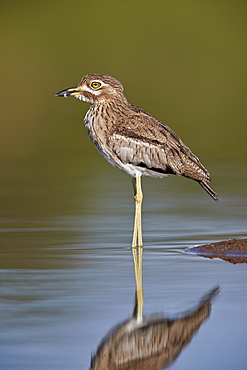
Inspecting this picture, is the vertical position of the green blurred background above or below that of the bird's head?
above

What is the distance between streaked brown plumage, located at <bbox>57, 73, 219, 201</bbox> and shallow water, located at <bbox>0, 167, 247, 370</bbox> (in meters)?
0.60

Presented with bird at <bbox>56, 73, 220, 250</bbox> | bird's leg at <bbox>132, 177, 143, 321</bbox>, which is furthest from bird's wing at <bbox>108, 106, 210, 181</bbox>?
bird's leg at <bbox>132, 177, 143, 321</bbox>

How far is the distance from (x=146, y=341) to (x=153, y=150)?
367 cm

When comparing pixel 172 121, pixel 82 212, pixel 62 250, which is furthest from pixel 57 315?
pixel 172 121

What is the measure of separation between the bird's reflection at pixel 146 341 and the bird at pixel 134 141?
9.18ft

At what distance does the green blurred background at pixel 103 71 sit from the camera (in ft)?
48.6

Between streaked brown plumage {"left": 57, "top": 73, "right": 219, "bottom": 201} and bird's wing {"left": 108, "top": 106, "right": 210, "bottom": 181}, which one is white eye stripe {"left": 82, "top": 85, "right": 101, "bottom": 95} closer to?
streaked brown plumage {"left": 57, "top": 73, "right": 219, "bottom": 201}

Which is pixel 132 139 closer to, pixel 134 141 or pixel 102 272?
pixel 134 141

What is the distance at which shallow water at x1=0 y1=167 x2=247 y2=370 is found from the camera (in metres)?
5.63

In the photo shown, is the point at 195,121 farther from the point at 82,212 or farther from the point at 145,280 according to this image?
the point at 145,280

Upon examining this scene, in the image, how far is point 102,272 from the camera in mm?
7590

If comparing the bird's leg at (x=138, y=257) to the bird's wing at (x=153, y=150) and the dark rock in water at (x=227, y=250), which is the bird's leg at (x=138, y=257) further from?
the dark rock in water at (x=227, y=250)

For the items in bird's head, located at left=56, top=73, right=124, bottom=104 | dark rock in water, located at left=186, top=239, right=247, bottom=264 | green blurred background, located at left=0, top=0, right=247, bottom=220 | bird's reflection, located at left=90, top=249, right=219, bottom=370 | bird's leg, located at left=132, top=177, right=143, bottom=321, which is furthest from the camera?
green blurred background, located at left=0, top=0, right=247, bottom=220

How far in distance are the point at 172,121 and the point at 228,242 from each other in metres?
12.3
